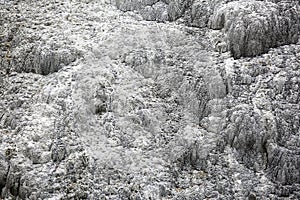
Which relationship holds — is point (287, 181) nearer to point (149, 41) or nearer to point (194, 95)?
point (194, 95)

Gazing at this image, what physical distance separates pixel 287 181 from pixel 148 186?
2930 millimetres

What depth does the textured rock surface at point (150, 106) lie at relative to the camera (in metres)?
7.95

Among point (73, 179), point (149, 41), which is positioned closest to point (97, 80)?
point (149, 41)

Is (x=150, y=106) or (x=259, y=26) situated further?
(x=259, y=26)

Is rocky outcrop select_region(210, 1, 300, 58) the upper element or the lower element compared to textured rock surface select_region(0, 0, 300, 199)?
upper

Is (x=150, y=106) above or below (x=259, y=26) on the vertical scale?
below

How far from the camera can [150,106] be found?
9062mm

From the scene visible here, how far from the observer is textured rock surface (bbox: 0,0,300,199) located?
7.95m

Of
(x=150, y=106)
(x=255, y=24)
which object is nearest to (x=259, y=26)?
(x=255, y=24)

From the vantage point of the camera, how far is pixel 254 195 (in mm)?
7750

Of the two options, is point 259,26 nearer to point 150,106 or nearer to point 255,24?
point 255,24

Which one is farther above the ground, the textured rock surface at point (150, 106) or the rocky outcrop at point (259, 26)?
the rocky outcrop at point (259, 26)

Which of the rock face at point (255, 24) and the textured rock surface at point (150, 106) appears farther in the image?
the rock face at point (255, 24)

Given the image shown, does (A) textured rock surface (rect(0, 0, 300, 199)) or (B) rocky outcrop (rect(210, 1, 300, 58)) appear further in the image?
(B) rocky outcrop (rect(210, 1, 300, 58))
